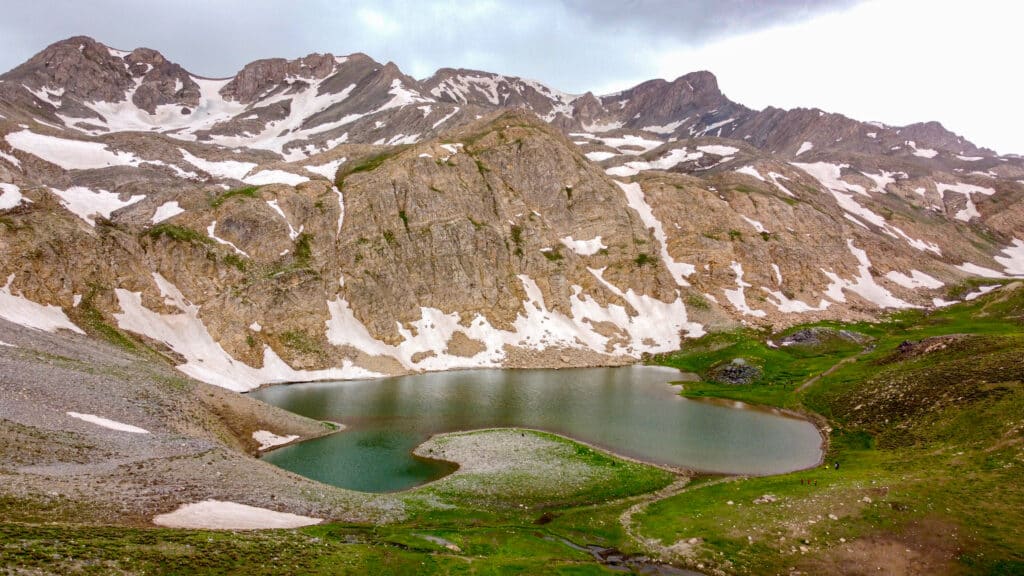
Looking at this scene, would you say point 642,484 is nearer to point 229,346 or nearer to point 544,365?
point 544,365

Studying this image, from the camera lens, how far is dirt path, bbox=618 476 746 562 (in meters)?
32.3

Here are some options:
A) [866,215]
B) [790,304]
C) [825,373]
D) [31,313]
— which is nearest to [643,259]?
[790,304]

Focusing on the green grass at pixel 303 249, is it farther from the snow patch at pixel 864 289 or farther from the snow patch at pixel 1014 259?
the snow patch at pixel 1014 259

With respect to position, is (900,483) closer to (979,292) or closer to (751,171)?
(979,292)

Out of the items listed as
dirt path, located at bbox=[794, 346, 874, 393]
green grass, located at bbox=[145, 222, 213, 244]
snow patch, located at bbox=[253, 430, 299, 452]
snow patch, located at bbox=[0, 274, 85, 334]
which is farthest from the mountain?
dirt path, located at bbox=[794, 346, 874, 393]

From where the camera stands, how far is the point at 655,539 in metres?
34.3

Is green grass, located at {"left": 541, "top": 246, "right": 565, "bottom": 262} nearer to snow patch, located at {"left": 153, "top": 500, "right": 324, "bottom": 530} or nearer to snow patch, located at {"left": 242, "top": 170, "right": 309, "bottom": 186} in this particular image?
snow patch, located at {"left": 242, "top": 170, "right": 309, "bottom": 186}

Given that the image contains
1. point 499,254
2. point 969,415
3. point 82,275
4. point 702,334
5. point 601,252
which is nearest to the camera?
point 969,415

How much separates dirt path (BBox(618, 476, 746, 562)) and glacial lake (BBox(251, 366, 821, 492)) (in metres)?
5.18

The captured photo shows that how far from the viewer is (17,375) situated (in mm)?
42312

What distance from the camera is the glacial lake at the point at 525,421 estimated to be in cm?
5016

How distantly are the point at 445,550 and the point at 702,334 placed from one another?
A: 97.2 m

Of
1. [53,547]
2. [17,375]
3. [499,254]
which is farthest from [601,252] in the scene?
[53,547]

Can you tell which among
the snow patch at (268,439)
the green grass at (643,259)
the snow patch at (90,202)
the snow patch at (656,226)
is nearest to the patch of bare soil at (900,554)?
the snow patch at (268,439)
